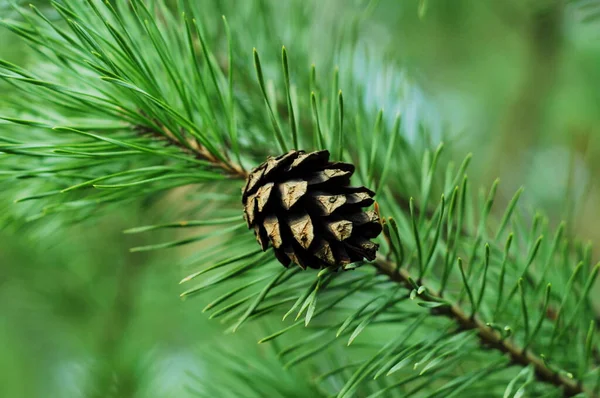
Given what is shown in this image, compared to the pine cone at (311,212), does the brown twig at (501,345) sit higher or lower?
lower

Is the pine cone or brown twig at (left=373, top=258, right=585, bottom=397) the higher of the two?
the pine cone

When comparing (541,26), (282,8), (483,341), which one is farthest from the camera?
(541,26)

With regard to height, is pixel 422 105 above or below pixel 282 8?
below

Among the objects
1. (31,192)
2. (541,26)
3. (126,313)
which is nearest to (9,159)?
(31,192)

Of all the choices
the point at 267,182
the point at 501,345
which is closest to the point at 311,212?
the point at 267,182

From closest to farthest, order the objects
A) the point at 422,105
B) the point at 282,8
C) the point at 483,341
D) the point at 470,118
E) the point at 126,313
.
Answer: the point at 483,341, the point at 422,105, the point at 282,8, the point at 126,313, the point at 470,118

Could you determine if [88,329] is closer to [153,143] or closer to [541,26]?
[153,143]

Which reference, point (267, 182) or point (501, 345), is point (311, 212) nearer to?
point (267, 182)
